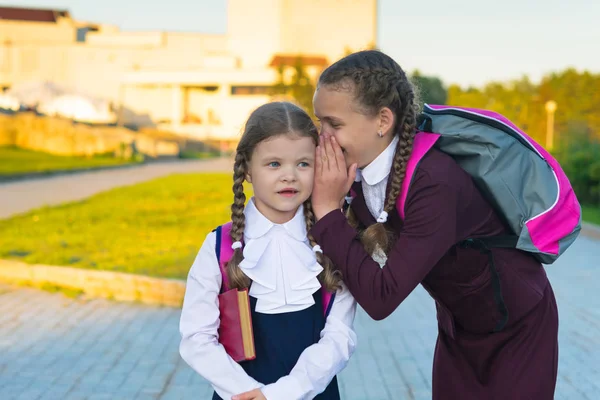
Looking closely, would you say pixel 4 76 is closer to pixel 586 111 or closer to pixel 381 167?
pixel 586 111

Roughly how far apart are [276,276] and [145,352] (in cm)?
323

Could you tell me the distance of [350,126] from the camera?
93.4 inches

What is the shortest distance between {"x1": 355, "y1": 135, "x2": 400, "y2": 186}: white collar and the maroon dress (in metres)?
0.13

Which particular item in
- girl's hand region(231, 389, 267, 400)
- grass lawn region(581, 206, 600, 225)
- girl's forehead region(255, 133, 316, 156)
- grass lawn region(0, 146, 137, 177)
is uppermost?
girl's forehead region(255, 133, 316, 156)

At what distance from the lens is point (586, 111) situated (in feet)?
240

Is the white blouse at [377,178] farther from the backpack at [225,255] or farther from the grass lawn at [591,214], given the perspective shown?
the grass lawn at [591,214]

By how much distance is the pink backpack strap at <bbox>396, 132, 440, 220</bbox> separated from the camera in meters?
2.31

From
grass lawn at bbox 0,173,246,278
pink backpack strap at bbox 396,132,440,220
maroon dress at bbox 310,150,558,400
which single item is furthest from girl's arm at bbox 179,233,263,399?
grass lawn at bbox 0,173,246,278

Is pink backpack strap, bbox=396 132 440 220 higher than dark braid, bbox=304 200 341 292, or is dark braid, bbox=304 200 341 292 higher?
pink backpack strap, bbox=396 132 440 220

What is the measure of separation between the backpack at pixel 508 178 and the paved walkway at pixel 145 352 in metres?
2.35

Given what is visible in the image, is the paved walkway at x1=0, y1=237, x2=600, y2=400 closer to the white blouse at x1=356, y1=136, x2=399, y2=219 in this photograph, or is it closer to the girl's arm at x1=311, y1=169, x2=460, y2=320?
the white blouse at x1=356, y1=136, x2=399, y2=219

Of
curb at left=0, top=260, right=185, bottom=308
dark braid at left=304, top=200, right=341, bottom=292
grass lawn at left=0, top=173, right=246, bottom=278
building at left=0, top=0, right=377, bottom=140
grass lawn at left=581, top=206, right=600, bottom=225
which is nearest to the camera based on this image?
dark braid at left=304, top=200, right=341, bottom=292

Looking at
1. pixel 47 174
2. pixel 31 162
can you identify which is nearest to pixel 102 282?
pixel 47 174

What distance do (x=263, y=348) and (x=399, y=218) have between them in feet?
1.93
